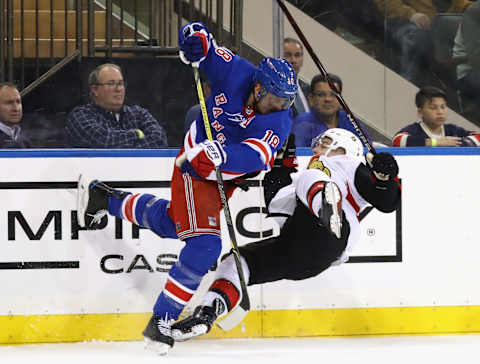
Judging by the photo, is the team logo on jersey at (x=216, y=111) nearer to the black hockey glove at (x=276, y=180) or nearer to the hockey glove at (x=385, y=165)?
the black hockey glove at (x=276, y=180)

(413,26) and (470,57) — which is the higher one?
(413,26)

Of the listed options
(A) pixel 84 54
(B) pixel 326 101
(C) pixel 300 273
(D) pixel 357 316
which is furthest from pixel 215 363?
(A) pixel 84 54

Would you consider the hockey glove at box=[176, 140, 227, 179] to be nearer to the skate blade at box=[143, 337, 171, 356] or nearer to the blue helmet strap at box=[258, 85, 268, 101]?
the blue helmet strap at box=[258, 85, 268, 101]

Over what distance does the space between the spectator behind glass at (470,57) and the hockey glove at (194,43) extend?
1353mm

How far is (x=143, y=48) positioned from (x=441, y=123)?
4.67ft

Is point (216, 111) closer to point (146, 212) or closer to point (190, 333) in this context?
point (146, 212)

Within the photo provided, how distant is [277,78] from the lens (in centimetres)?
323

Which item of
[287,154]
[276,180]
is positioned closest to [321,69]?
[287,154]

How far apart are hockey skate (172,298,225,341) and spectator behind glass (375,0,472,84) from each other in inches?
59.3

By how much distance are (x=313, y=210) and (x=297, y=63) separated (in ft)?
2.95

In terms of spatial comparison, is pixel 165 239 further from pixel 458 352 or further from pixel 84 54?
pixel 458 352

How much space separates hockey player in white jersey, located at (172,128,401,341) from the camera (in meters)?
3.41

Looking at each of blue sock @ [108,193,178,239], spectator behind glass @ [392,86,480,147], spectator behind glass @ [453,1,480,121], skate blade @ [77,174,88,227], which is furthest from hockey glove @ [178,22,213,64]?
spectator behind glass @ [453,1,480,121]

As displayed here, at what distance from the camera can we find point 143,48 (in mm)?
4066
